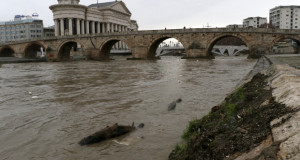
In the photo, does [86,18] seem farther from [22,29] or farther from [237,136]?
[237,136]

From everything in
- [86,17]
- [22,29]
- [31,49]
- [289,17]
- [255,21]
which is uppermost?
[255,21]

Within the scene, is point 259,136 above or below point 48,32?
below

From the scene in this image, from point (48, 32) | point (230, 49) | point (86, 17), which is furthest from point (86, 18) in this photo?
point (230, 49)

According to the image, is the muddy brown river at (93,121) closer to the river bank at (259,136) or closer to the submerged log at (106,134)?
the submerged log at (106,134)

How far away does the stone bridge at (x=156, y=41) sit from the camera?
3362 centimetres

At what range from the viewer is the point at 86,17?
69750 mm

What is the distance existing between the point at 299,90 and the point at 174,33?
36.4 metres

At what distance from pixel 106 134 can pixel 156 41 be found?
121 feet

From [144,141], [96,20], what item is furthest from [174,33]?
[96,20]

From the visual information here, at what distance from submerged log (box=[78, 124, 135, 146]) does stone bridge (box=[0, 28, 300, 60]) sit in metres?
32.7

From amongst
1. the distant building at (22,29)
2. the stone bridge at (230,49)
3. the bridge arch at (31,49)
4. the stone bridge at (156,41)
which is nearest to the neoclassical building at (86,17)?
the bridge arch at (31,49)

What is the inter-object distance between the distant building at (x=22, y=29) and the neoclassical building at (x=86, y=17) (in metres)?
27.7

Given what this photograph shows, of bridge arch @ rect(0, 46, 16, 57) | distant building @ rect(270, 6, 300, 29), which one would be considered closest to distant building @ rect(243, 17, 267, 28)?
distant building @ rect(270, 6, 300, 29)

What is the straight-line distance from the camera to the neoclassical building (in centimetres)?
6419
